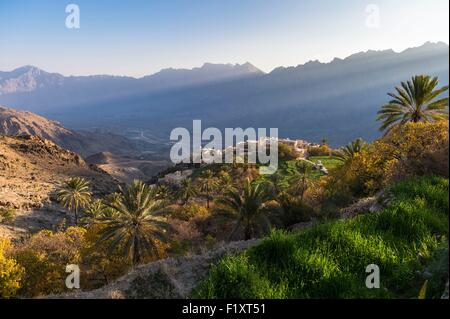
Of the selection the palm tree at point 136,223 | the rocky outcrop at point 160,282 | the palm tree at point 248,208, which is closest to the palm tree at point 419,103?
the palm tree at point 248,208

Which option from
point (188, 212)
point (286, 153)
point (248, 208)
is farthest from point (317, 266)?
point (286, 153)

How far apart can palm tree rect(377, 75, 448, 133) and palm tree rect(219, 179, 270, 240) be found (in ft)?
42.0

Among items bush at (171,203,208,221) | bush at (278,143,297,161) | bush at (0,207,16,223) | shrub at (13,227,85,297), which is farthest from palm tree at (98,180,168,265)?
bush at (278,143,297,161)

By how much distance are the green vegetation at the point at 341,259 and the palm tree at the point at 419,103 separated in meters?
20.6

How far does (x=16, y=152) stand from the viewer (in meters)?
104

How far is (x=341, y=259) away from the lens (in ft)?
24.2

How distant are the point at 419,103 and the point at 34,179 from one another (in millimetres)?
87154

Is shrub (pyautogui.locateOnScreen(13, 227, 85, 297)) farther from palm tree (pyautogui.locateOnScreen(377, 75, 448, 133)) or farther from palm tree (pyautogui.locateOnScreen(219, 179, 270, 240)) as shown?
palm tree (pyautogui.locateOnScreen(377, 75, 448, 133))

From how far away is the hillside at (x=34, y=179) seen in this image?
64188 millimetres

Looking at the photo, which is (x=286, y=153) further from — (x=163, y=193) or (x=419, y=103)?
(x=419, y=103)

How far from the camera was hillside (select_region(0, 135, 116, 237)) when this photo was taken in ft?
211
